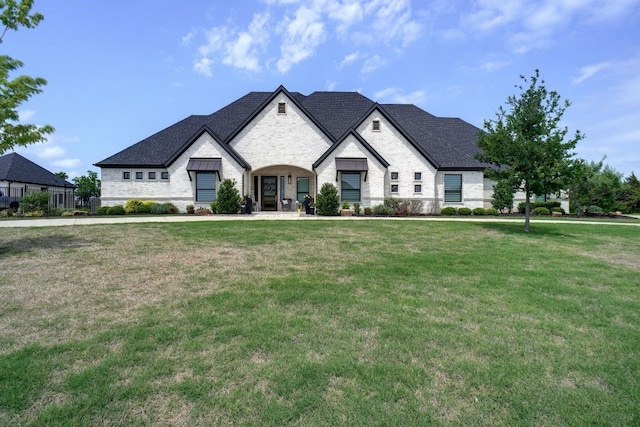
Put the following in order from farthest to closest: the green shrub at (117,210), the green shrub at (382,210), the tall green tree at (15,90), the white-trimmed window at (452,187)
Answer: the white-trimmed window at (452,187) < the green shrub at (117,210) < the green shrub at (382,210) < the tall green tree at (15,90)

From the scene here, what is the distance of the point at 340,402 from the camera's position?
11.3 feet

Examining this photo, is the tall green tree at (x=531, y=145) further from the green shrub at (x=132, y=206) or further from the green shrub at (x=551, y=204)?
the green shrub at (x=132, y=206)

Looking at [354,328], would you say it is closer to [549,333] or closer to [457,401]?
[457,401]

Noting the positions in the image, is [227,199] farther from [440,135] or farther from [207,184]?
[440,135]

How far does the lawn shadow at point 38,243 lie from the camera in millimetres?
9823

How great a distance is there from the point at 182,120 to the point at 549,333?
34078 mm

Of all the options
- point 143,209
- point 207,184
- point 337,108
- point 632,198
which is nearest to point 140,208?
point 143,209

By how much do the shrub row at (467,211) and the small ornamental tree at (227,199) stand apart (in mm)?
15766

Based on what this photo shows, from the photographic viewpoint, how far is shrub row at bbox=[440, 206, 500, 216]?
26.6 m

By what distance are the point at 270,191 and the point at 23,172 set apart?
2828 cm

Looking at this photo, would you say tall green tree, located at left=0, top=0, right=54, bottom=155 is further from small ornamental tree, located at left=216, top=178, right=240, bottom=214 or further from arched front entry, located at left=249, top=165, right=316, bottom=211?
arched front entry, located at left=249, top=165, right=316, bottom=211

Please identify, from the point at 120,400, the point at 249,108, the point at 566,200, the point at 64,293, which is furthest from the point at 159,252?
the point at 566,200

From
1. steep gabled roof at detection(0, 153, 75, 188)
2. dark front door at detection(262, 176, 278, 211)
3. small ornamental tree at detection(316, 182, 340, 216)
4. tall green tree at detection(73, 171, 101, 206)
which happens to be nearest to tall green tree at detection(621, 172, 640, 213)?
small ornamental tree at detection(316, 182, 340, 216)

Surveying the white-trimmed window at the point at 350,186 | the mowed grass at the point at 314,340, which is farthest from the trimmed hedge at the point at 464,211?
the mowed grass at the point at 314,340
